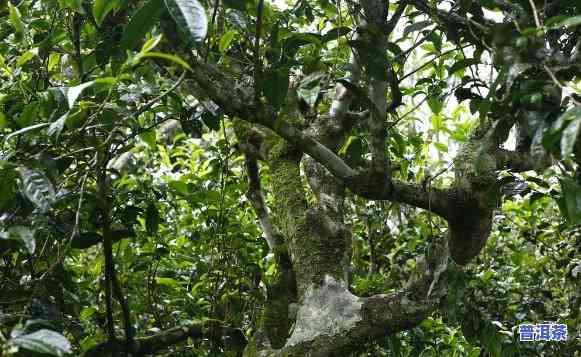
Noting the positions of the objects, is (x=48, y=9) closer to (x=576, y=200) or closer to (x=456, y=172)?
(x=456, y=172)

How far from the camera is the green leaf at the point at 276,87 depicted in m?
1.44

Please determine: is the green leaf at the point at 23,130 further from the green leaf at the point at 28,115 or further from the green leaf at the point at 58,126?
the green leaf at the point at 28,115

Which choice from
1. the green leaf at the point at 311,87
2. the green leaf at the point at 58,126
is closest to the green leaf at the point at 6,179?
the green leaf at the point at 58,126

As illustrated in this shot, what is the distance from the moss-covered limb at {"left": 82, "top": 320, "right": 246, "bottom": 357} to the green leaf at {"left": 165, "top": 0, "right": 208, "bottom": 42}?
3.74ft

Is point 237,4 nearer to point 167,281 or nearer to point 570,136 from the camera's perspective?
point 570,136

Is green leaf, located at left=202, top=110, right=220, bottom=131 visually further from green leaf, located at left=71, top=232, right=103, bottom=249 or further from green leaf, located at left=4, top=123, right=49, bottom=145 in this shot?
green leaf, located at left=4, top=123, right=49, bottom=145

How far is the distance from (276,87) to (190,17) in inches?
18.5

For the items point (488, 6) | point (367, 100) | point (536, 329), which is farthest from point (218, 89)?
point (536, 329)

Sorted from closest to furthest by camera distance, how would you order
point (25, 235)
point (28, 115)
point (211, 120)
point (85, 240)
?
point (25, 235)
point (28, 115)
point (85, 240)
point (211, 120)

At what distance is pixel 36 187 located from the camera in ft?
3.97

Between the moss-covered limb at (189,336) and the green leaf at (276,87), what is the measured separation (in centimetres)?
86

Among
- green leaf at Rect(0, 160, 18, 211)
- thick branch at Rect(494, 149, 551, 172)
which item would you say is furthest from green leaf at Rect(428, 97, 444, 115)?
green leaf at Rect(0, 160, 18, 211)

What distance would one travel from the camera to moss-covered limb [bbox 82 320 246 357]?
6.54 feet

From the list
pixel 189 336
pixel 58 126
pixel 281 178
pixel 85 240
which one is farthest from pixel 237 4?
pixel 189 336
